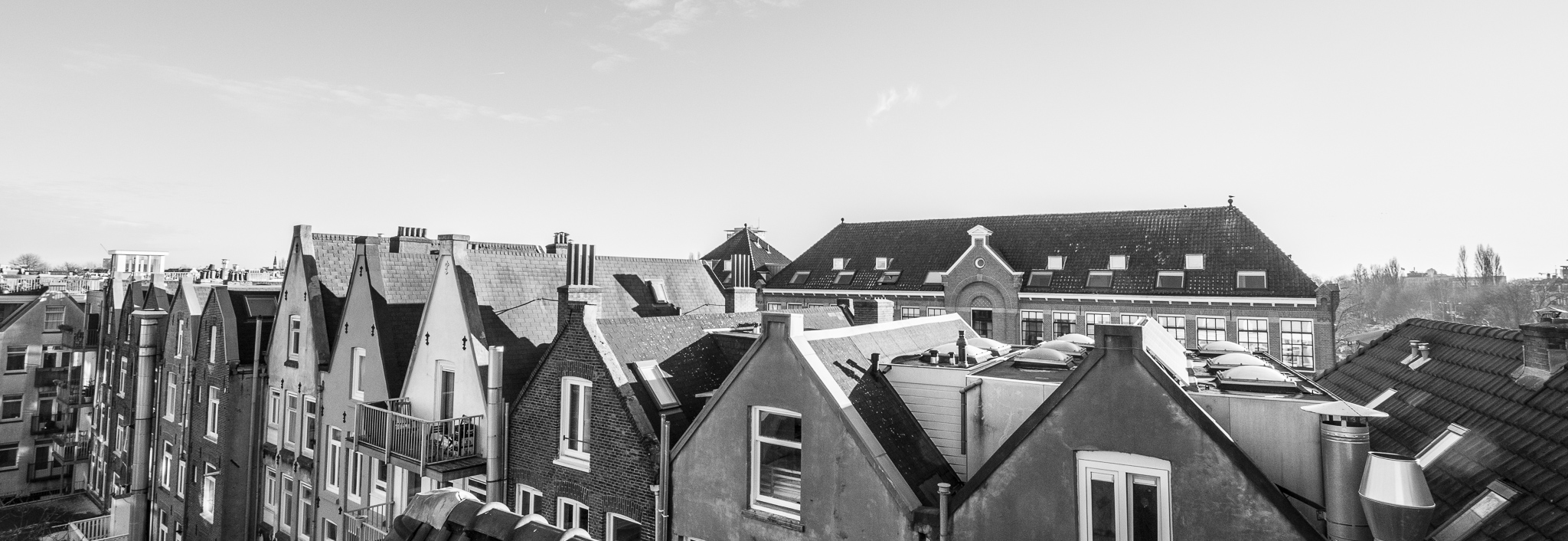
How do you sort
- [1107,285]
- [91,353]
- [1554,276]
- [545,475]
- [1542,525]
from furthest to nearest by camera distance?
1. [1554,276]
2. [91,353]
3. [1107,285]
4. [545,475]
5. [1542,525]

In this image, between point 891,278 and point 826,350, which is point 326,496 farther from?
point 891,278

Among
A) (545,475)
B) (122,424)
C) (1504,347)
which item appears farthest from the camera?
(122,424)

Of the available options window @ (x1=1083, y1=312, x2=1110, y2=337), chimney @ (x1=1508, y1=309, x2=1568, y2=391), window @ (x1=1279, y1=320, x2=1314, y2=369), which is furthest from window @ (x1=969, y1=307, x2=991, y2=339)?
chimney @ (x1=1508, y1=309, x2=1568, y2=391)

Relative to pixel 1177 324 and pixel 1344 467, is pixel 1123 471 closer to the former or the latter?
pixel 1344 467

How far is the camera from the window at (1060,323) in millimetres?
35000

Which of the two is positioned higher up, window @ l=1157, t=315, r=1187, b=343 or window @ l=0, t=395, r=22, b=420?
window @ l=1157, t=315, r=1187, b=343

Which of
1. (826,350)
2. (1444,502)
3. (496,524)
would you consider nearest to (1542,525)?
(1444,502)

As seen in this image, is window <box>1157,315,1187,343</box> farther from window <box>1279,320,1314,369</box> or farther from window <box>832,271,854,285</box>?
window <box>832,271,854,285</box>

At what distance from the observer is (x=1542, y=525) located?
501cm

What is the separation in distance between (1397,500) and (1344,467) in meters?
1.18

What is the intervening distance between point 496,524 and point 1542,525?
7.97 meters

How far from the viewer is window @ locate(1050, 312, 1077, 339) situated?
35.0 meters

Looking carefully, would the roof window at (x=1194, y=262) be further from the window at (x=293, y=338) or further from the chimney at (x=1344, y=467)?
the window at (x=293, y=338)

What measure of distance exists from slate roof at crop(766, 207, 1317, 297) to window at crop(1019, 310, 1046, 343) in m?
1.33
